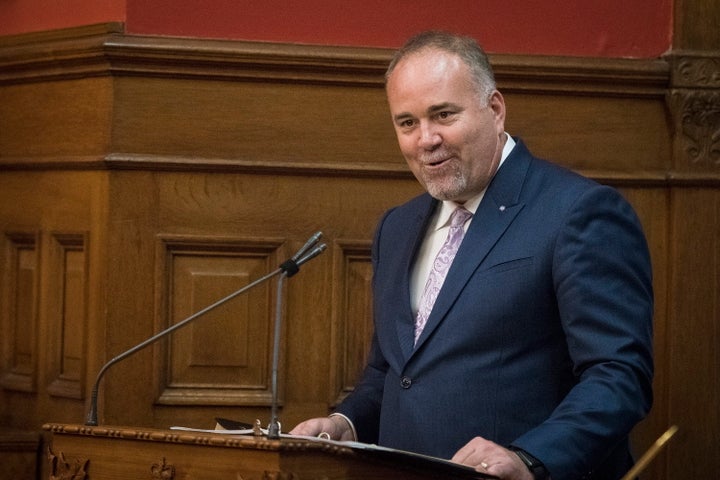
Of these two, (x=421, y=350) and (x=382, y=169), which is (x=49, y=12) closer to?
(x=382, y=169)

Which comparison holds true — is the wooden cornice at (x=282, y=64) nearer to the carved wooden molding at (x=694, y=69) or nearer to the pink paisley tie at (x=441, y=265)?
the carved wooden molding at (x=694, y=69)

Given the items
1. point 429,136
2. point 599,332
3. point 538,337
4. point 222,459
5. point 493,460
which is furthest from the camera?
point 429,136

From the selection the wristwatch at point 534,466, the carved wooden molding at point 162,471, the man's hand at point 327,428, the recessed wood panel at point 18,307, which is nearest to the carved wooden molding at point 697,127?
the man's hand at point 327,428

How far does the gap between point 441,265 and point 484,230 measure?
0.50ft

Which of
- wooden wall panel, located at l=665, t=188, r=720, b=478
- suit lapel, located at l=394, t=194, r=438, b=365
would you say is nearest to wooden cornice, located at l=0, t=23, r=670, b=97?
wooden wall panel, located at l=665, t=188, r=720, b=478

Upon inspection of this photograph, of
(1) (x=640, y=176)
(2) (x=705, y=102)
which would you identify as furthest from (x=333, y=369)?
(2) (x=705, y=102)

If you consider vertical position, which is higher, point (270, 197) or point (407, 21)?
point (407, 21)

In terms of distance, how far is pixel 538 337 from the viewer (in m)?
2.74

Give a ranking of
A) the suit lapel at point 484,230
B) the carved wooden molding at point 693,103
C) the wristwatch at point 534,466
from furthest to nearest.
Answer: the carved wooden molding at point 693,103 → the suit lapel at point 484,230 → the wristwatch at point 534,466

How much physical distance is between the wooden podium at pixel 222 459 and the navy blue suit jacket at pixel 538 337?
0.34 metres

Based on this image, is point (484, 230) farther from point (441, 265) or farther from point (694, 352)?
point (694, 352)

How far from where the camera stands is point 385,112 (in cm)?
380

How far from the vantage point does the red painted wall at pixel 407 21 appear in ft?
12.2

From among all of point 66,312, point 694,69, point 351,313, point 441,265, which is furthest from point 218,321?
point 694,69
